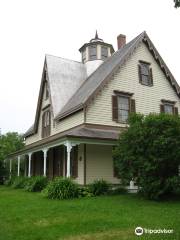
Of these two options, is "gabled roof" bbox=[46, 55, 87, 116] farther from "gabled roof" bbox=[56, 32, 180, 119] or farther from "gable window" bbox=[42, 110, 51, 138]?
"gable window" bbox=[42, 110, 51, 138]

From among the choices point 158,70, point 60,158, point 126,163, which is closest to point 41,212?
point 126,163

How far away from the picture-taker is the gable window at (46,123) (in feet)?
79.6

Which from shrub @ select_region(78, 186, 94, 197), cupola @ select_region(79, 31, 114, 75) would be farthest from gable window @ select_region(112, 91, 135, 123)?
cupola @ select_region(79, 31, 114, 75)

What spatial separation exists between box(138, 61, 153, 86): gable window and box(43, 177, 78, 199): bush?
965 cm

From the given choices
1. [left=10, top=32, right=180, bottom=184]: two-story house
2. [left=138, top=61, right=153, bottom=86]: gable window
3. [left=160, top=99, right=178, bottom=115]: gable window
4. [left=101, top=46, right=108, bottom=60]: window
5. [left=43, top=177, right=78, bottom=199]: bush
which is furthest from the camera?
[left=101, top=46, right=108, bottom=60]: window

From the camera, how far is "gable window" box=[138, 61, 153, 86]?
21295 millimetres

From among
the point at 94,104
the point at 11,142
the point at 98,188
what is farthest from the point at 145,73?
the point at 11,142

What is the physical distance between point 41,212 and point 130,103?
38.1 ft

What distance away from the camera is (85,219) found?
348 inches

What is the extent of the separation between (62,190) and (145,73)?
1098 cm

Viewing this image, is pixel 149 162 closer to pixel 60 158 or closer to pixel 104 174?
pixel 104 174

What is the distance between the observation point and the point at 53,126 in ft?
75.5

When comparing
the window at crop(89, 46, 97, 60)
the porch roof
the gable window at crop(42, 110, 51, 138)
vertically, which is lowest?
the porch roof

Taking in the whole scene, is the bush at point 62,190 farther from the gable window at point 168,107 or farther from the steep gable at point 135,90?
the gable window at point 168,107
